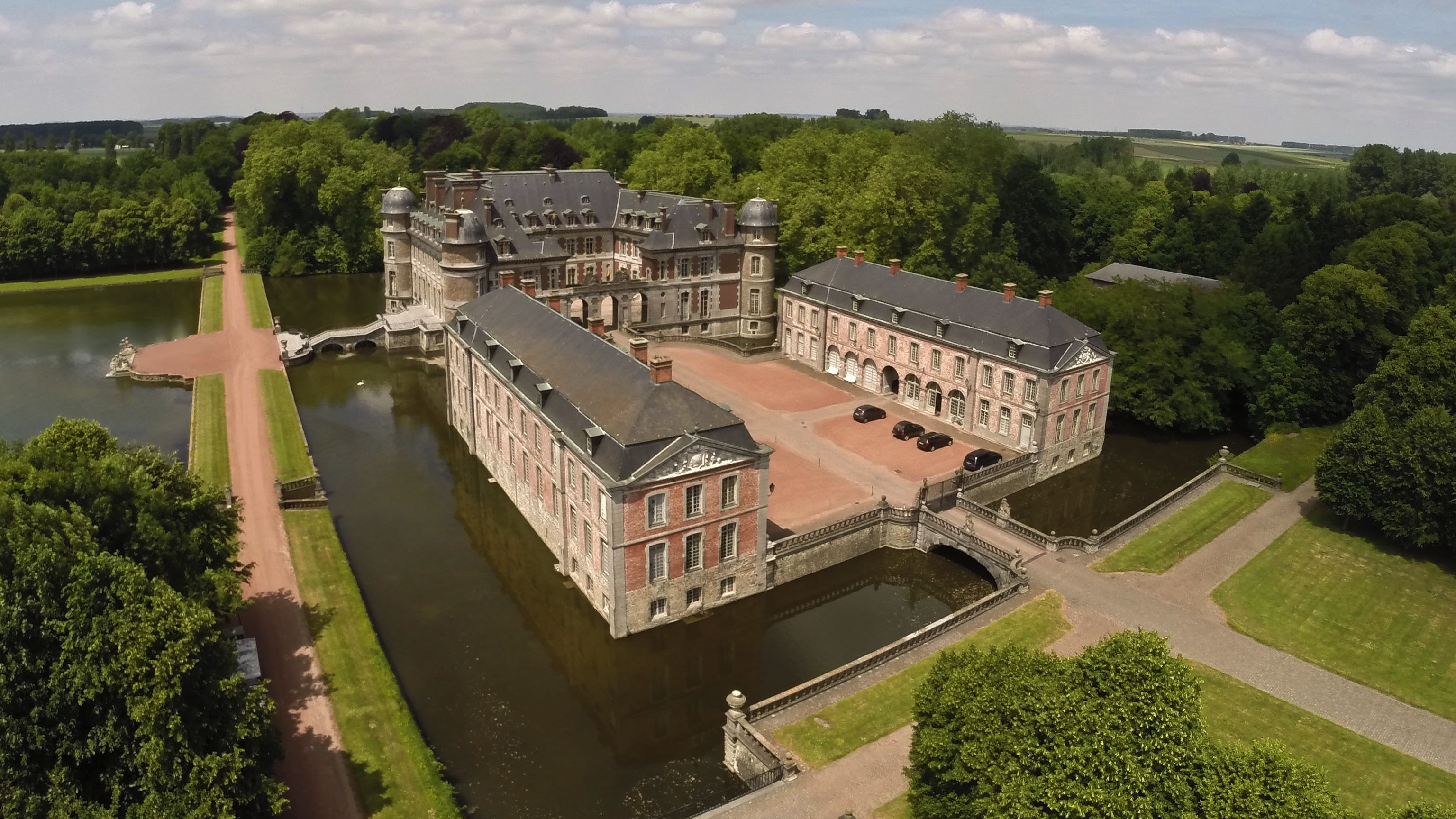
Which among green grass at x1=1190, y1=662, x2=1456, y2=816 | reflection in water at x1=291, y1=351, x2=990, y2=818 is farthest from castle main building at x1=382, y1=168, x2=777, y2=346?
green grass at x1=1190, y1=662, x2=1456, y2=816

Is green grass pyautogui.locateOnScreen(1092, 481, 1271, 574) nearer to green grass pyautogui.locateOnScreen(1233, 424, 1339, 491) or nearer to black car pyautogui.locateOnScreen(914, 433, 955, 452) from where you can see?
green grass pyautogui.locateOnScreen(1233, 424, 1339, 491)

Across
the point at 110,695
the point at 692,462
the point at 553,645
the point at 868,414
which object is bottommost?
the point at 553,645

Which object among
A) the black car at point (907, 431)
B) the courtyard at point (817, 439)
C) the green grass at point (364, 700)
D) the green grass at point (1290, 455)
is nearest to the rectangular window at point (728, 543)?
the courtyard at point (817, 439)

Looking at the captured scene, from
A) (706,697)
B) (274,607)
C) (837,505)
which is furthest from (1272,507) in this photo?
(274,607)

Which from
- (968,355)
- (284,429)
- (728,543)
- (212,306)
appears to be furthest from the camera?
(212,306)

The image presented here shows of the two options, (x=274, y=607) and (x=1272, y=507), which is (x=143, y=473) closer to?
(x=274, y=607)

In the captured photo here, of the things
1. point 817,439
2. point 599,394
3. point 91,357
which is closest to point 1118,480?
point 817,439

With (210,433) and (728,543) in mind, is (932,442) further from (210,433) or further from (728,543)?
(210,433)
